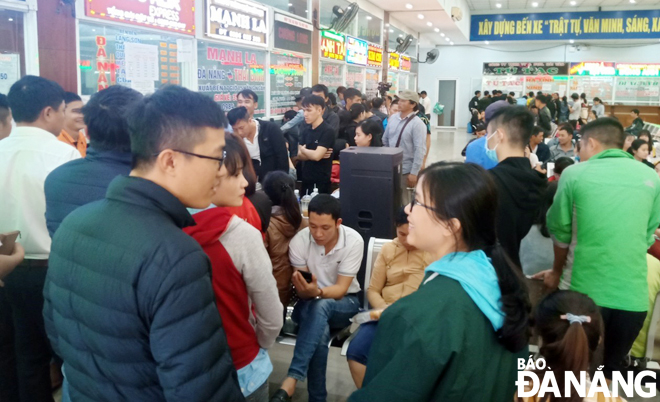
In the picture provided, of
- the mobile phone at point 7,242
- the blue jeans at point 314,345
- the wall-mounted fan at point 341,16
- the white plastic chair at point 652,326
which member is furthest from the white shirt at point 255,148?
the wall-mounted fan at point 341,16

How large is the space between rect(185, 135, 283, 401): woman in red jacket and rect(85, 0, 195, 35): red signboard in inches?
127

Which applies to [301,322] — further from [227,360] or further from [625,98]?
[625,98]

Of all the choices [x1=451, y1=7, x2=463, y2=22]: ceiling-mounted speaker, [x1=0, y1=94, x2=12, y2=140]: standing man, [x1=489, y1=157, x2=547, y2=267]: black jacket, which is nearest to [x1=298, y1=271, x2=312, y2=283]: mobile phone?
[x1=489, y1=157, x2=547, y2=267]: black jacket

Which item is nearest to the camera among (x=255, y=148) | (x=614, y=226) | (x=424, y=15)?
(x=614, y=226)

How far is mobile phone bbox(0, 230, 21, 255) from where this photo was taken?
2121 millimetres

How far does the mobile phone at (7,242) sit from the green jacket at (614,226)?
2481 mm

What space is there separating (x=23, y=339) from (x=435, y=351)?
6.64ft

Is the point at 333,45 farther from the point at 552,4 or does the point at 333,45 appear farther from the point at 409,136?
the point at 552,4

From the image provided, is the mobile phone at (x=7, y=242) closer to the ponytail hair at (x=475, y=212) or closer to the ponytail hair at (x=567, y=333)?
the ponytail hair at (x=475, y=212)

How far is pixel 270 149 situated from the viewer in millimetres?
4762

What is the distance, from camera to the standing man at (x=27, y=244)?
235cm

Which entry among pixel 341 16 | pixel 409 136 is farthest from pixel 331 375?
pixel 341 16

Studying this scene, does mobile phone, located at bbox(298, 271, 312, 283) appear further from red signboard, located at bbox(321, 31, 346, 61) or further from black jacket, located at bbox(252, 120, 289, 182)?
red signboard, located at bbox(321, 31, 346, 61)

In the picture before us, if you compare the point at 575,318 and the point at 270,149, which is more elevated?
the point at 270,149
